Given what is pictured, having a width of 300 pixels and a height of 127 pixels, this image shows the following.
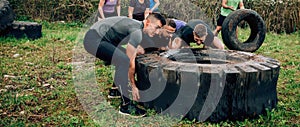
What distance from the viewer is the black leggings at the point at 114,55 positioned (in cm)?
451

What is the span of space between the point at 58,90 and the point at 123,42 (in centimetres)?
114

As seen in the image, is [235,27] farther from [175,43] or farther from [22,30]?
[22,30]

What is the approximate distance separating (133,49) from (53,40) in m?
5.12

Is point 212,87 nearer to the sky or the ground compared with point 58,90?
nearer to the sky

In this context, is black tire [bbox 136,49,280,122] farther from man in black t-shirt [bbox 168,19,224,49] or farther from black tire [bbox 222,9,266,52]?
black tire [bbox 222,9,266,52]

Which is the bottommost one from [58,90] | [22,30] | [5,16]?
[58,90]

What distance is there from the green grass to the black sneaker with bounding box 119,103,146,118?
10cm

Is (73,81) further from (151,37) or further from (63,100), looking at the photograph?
(151,37)

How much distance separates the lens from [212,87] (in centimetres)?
383

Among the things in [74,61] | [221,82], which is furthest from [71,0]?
[221,82]

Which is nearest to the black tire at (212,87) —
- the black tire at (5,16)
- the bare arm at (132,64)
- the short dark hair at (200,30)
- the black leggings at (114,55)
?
the bare arm at (132,64)

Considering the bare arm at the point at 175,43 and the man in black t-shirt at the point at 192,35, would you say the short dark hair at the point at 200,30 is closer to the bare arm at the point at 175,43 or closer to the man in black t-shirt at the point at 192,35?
the man in black t-shirt at the point at 192,35

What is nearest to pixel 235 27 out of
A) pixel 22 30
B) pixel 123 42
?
pixel 123 42

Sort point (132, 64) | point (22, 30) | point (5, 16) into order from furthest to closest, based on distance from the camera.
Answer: point (22, 30) → point (5, 16) → point (132, 64)
